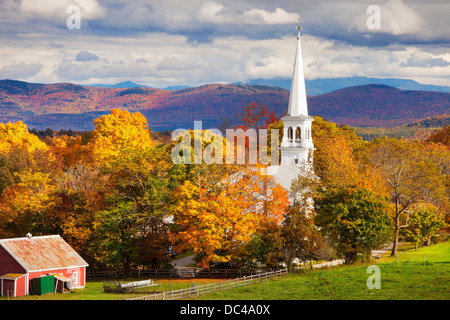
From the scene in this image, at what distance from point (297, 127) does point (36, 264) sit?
30.5m

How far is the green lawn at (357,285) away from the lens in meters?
37.3

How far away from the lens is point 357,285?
133ft

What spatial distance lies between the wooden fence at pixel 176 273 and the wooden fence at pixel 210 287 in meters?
1.95

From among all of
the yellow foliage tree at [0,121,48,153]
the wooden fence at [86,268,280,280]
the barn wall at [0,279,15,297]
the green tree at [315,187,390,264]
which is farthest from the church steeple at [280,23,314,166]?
the yellow foliage tree at [0,121,48,153]

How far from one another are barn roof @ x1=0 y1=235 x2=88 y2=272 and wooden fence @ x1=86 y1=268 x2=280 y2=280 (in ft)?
14.5

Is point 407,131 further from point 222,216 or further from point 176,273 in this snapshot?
point 176,273

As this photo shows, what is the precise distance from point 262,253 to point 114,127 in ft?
113

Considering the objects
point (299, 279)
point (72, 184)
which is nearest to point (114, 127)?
point (72, 184)

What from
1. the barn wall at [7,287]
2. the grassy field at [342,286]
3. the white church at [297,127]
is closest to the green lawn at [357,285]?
the grassy field at [342,286]

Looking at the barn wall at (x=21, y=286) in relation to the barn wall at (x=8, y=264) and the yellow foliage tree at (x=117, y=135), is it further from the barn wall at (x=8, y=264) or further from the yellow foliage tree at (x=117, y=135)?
the yellow foliage tree at (x=117, y=135)

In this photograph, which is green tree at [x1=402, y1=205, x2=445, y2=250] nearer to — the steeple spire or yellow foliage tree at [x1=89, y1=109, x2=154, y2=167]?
the steeple spire

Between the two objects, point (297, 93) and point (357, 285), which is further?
point (297, 93)

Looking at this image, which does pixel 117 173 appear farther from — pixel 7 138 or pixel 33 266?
pixel 7 138

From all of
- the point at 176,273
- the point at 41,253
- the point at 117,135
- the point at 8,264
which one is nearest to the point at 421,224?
the point at 176,273
